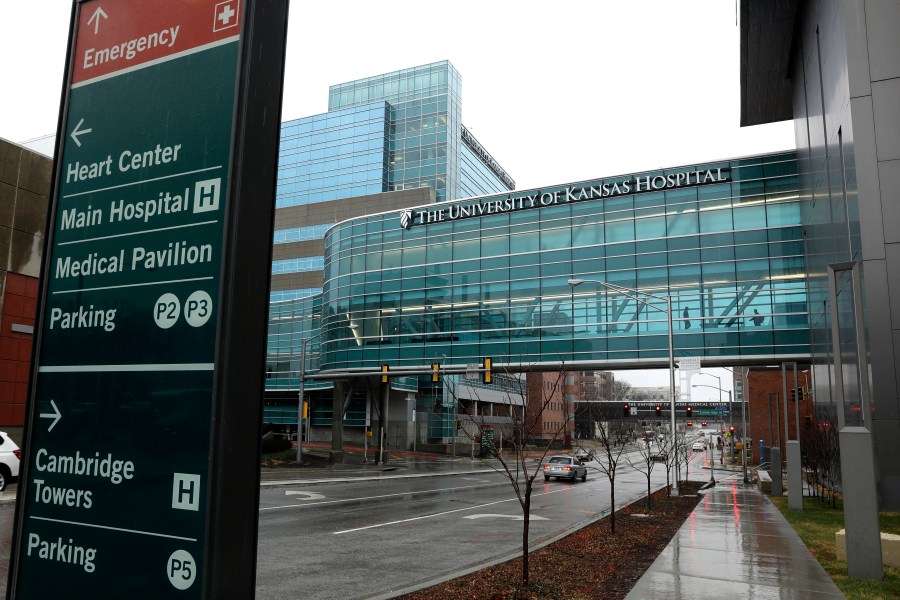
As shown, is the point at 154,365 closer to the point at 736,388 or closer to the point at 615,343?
the point at 615,343

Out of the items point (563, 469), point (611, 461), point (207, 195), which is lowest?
point (563, 469)

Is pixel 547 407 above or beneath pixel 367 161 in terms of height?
beneath

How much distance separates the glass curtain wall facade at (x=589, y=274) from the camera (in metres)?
43.0

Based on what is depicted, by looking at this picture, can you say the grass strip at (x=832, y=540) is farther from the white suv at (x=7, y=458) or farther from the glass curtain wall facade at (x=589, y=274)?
the white suv at (x=7, y=458)

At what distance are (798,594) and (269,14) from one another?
9.85m

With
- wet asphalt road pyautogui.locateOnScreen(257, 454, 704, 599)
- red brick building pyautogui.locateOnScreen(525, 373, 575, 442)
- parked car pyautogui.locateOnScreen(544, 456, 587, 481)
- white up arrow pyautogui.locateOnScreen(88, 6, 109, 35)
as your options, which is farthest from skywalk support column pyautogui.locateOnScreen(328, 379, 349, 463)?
white up arrow pyautogui.locateOnScreen(88, 6, 109, 35)

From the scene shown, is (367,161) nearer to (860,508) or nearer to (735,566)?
(735,566)

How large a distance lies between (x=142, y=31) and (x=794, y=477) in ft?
75.8

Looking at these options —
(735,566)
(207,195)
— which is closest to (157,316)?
(207,195)

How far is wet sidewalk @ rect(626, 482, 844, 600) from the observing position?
941cm

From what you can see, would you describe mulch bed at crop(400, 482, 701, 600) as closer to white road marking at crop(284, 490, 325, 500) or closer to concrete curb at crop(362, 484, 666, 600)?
concrete curb at crop(362, 484, 666, 600)

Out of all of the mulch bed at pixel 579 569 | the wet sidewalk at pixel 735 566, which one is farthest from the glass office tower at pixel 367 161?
the mulch bed at pixel 579 569

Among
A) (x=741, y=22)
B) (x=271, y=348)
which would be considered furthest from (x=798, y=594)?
(x=271, y=348)

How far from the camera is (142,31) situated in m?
3.29
